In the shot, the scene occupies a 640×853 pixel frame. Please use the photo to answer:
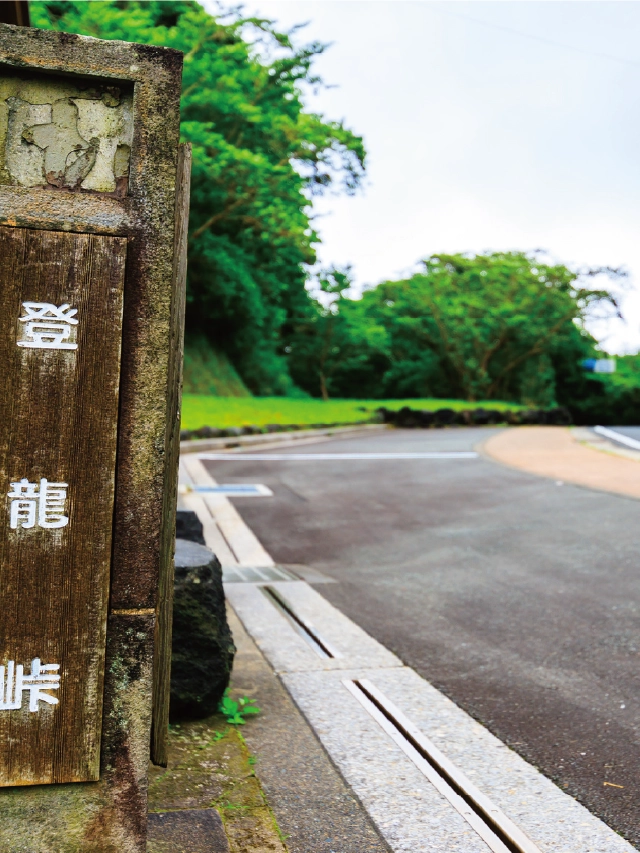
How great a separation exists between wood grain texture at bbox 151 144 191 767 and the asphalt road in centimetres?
153

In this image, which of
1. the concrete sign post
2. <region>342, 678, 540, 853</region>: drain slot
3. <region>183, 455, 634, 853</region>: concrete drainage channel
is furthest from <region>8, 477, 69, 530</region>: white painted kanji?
<region>342, 678, 540, 853</region>: drain slot

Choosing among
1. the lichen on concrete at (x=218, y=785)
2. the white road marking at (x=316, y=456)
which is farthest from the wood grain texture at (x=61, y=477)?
the white road marking at (x=316, y=456)

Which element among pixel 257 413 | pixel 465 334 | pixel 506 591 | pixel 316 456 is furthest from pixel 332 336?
pixel 506 591

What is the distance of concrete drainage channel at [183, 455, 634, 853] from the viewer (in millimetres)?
2484

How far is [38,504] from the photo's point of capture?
1.90 m

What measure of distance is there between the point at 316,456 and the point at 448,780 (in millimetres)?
11899

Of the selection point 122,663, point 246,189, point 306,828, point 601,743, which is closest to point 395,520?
point 601,743

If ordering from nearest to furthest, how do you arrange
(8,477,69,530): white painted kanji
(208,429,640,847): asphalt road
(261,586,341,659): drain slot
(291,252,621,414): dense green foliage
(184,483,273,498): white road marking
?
(8,477,69,530): white painted kanji
(208,429,640,847): asphalt road
(261,586,341,659): drain slot
(184,483,273,498): white road marking
(291,252,621,414): dense green foliage

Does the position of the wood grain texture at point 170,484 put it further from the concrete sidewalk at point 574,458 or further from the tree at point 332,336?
the tree at point 332,336

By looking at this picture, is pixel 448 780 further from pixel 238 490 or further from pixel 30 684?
pixel 238 490

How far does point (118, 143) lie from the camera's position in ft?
6.65

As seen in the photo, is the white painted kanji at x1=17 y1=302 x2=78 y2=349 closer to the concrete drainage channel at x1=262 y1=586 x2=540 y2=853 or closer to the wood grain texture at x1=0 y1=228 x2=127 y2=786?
the wood grain texture at x1=0 y1=228 x2=127 y2=786

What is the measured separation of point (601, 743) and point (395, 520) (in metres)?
5.38

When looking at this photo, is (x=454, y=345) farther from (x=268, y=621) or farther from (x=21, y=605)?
(x=21, y=605)
